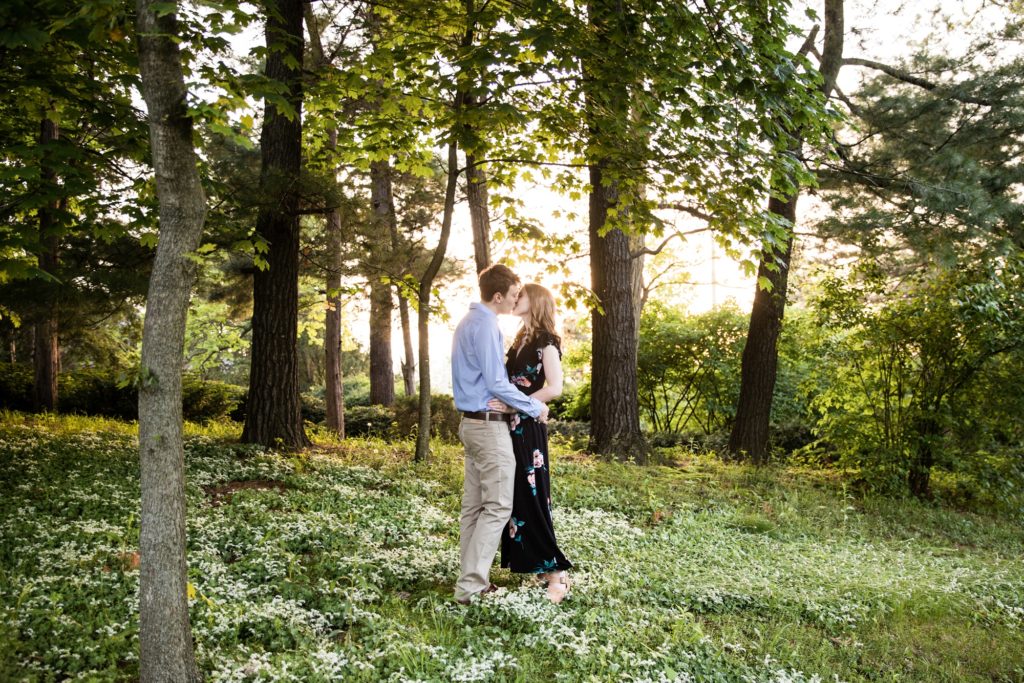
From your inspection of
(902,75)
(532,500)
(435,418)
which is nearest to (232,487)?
(532,500)

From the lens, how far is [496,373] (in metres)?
4.62

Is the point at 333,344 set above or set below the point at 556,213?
below

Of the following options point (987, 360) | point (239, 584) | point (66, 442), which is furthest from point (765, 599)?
point (66, 442)

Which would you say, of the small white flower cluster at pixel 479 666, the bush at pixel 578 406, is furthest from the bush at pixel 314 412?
the small white flower cluster at pixel 479 666

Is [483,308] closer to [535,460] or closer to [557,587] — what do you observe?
[535,460]

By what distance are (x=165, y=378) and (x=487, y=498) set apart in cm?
218

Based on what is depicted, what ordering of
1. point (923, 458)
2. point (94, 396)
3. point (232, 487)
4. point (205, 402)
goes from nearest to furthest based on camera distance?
point (232, 487) < point (923, 458) < point (94, 396) < point (205, 402)

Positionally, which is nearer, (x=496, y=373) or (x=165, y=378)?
(x=165, y=378)

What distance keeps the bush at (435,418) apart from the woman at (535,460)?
700cm

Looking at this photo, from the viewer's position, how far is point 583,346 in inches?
609

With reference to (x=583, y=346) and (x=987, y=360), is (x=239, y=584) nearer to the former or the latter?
(x=987, y=360)

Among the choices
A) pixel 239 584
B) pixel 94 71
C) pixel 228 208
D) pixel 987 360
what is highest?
pixel 94 71

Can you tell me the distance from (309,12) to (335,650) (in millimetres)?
10225

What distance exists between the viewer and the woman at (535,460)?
4938mm
